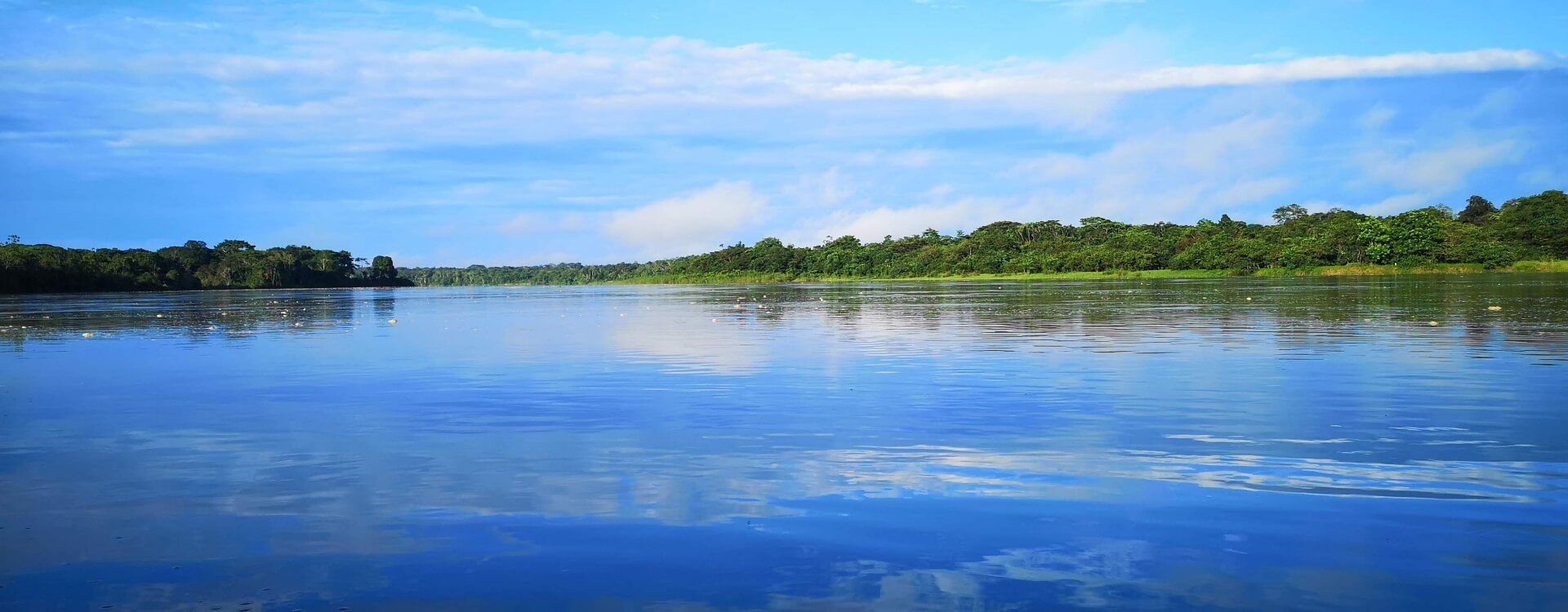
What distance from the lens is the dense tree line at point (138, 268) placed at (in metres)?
123

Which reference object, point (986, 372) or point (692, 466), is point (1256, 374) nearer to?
point (986, 372)

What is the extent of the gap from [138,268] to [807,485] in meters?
168

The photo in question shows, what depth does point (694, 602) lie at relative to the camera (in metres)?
5.79

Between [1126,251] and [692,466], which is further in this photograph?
[1126,251]

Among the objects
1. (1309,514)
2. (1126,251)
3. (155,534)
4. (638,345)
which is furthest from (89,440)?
(1126,251)

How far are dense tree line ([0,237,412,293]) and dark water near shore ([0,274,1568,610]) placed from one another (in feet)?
415

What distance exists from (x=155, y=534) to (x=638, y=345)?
17.5 m

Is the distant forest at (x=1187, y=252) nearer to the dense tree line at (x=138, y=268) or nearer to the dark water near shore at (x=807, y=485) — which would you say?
the dense tree line at (x=138, y=268)

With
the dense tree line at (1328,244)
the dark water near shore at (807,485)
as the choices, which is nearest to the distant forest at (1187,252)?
the dense tree line at (1328,244)

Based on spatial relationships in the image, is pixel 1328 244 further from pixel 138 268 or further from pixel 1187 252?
pixel 138 268

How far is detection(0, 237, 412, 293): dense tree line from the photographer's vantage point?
123m

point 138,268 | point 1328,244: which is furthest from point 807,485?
point 138,268

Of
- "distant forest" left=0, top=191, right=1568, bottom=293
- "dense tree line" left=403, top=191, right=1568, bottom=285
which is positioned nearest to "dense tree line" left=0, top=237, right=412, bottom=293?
"distant forest" left=0, top=191, right=1568, bottom=293

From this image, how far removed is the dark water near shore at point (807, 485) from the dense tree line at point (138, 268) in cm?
12642
